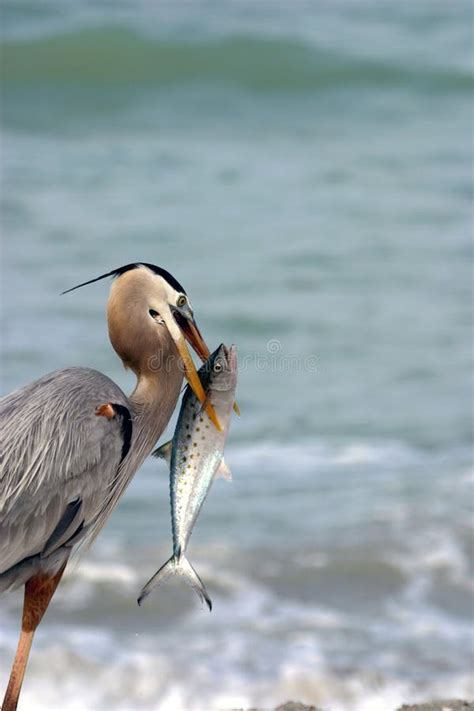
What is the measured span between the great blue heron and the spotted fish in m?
0.04

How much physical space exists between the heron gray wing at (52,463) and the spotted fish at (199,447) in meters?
0.29

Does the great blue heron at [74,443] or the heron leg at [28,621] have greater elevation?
the great blue heron at [74,443]

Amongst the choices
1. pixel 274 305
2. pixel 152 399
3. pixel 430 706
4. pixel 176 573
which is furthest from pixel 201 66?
pixel 176 573

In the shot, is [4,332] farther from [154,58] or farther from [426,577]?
[154,58]

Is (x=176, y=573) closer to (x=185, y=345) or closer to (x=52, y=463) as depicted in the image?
(x=52, y=463)

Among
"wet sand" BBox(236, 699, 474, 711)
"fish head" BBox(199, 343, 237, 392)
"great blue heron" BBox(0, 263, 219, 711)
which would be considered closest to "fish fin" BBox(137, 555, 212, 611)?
"great blue heron" BBox(0, 263, 219, 711)

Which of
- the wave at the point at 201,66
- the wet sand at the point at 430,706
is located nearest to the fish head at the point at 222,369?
the wet sand at the point at 430,706

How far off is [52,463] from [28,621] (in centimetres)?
53

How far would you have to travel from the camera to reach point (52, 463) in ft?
13.4

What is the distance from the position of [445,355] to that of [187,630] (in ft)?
15.1

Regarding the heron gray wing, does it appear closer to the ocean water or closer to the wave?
the ocean water

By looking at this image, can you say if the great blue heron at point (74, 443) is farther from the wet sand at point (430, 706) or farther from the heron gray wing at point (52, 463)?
the wet sand at point (430, 706)

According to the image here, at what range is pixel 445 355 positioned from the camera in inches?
384

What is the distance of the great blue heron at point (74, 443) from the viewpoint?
4070 millimetres
